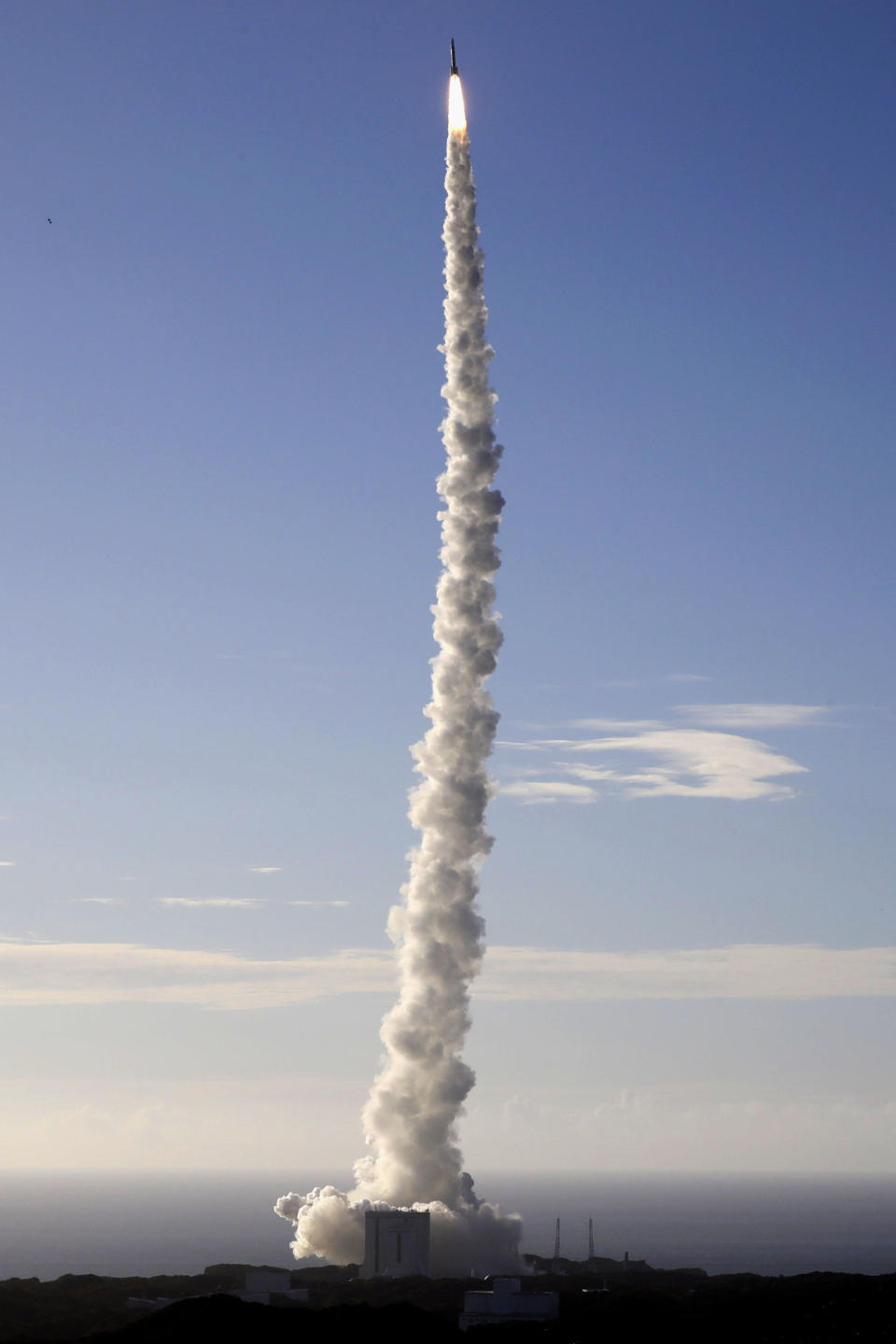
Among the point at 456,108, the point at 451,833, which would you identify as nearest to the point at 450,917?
the point at 451,833

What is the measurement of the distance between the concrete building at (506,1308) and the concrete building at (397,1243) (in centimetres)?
971

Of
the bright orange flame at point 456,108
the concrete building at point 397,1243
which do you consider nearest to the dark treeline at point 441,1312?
the concrete building at point 397,1243

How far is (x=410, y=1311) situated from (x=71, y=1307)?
24571 millimetres

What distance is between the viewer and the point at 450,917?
101 metres

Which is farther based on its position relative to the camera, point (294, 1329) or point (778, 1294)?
point (778, 1294)

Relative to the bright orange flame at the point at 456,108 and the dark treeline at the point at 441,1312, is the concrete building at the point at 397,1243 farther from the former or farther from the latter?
the bright orange flame at the point at 456,108

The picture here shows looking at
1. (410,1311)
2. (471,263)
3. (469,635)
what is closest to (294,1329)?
(410,1311)

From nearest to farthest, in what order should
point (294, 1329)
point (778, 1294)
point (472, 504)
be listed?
point (294, 1329) < point (778, 1294) < point (472, 504)

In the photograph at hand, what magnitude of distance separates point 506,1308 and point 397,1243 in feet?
41.0

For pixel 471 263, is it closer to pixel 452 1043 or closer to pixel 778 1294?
pixel 452 1043

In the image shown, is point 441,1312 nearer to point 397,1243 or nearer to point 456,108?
point 397,1243

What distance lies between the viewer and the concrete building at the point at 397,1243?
314ft

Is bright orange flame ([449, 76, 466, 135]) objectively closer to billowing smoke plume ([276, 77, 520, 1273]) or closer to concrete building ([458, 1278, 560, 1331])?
billowing smoke plume ([276, 77, 520, 1273])

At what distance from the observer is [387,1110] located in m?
101
